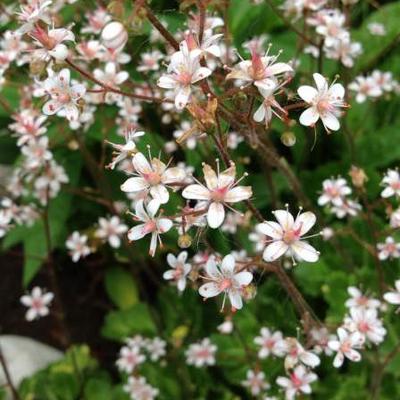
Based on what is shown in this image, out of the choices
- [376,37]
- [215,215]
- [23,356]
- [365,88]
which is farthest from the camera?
[376,37]

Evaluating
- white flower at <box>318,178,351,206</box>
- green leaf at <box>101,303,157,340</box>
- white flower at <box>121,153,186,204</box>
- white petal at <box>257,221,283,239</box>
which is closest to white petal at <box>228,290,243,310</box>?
white petal at <box>257,221,283,239</box>

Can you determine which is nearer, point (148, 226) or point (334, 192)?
point (148, 226)

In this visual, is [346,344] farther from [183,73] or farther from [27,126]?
[27,126]

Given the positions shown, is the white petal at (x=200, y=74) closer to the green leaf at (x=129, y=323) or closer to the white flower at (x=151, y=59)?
the white flower at (x=151, y=59)

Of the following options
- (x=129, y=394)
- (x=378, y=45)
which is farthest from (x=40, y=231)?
(x=378, y=45)

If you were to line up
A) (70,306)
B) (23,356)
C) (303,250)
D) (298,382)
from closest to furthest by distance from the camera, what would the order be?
1. (303,250)
2. (298,382)
3. (23,356)
4. (70,306)

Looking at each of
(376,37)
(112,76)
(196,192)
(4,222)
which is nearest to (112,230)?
(4,222)
